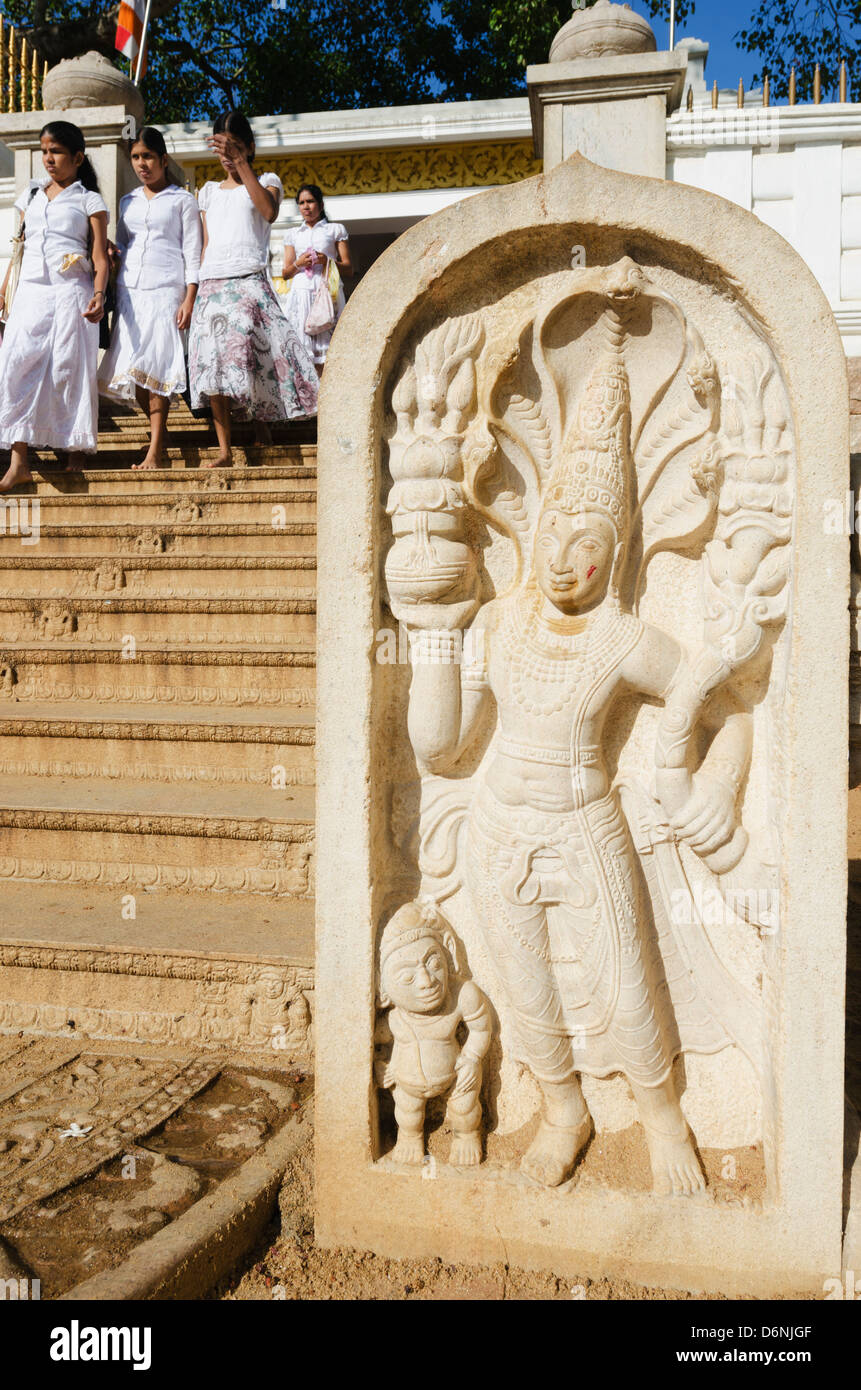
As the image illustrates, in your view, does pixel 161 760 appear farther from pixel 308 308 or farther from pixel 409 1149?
pixel 308 308

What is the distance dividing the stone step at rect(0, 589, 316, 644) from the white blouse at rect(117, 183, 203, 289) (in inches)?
99.4

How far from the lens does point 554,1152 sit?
215 centimetres

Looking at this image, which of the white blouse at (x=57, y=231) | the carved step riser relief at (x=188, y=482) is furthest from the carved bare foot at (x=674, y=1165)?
the white blouse at (x=57, y=231)

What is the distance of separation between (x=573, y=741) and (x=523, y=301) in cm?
100

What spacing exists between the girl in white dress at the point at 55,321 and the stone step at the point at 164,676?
1827mm

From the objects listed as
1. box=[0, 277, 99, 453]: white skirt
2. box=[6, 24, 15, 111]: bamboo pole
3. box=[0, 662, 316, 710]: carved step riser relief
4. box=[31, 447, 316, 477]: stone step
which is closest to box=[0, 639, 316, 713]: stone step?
box=[0, 662, 316, 710]: carved step riser relief

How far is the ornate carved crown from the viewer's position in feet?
6.91

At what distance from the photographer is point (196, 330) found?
5.71 meters

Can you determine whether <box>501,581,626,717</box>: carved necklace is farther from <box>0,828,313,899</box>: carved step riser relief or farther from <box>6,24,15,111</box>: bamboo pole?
<box>6,24,15,111</box>: bamboo pole

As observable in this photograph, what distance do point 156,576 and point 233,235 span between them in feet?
7.50

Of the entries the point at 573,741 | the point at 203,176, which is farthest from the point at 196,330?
the point at 203,176
